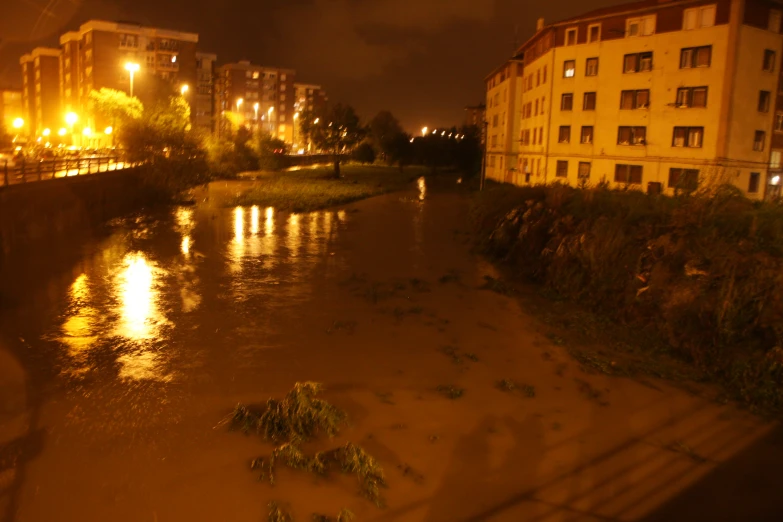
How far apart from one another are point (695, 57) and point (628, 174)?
22.6 feet

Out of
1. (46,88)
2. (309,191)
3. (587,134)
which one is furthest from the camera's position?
(46,88)

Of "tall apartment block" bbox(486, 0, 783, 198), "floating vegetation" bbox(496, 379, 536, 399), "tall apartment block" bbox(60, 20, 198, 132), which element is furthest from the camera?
"tall apartment block" bbox(60, 20, 198, 132)

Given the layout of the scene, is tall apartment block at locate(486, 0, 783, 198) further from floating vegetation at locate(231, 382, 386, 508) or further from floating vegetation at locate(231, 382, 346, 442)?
floating vegetation at locate(231, 382, 386, 508)

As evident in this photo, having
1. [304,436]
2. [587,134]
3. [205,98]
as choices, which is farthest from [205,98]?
[304,436]

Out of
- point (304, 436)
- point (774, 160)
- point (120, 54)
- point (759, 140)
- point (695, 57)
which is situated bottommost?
point (304, 436)

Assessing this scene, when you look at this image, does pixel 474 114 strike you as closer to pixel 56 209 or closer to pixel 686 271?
pixel 56 209

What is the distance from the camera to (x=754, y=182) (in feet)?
109

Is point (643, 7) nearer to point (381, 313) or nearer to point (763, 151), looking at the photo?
point (763, 151)

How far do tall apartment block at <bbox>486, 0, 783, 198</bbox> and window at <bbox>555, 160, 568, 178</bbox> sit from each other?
0.06 m

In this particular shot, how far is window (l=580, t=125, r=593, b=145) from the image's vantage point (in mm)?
38781

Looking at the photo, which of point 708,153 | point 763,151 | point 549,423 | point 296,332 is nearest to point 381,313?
point 296,332

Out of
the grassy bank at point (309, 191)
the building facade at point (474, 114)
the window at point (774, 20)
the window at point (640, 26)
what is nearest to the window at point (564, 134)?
the window at point (640, 26)

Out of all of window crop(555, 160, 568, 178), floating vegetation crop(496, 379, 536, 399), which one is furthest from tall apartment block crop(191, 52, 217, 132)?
floating vegetation crop(496, 379, 536, 399)

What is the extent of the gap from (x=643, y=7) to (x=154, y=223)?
92.4 ft
